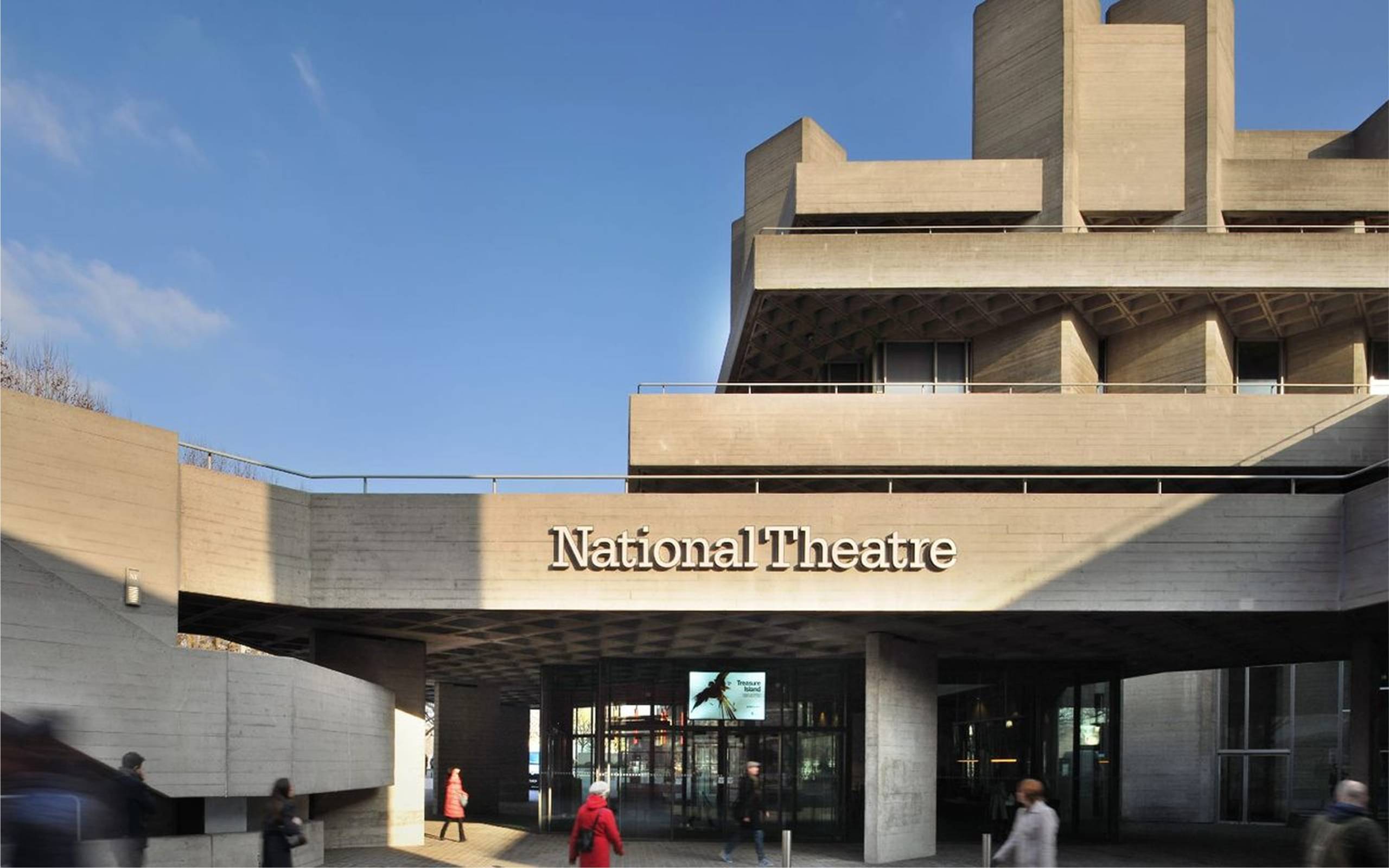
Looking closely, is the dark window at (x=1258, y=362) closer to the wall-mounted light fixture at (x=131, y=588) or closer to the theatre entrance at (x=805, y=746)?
the theatre entrance at (x=805, y=746)

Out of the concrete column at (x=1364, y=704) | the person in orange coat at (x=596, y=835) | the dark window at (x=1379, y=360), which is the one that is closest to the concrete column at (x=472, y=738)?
the concrete column at (x=1364, y=704)

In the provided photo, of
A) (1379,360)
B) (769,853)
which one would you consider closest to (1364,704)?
(1379,360)

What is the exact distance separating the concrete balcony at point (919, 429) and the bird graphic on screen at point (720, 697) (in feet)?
16.3

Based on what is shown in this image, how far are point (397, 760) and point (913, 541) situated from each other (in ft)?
37.7

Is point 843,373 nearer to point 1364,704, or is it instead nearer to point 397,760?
point 1364,704

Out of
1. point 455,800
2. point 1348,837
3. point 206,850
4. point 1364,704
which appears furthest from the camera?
point 455,800

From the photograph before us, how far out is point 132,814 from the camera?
10.8 meters

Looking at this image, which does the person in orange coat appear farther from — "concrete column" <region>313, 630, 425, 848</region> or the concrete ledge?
"concrete column" <region>313, 630, 425, 848</region>

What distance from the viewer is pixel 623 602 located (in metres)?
20.0

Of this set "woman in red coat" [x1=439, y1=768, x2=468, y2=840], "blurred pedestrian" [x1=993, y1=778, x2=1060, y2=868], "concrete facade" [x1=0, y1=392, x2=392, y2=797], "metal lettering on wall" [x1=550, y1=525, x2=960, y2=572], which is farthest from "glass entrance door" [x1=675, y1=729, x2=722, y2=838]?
"blurred pedestrian" [x1=993, y1=778, x2=1060, y2=868]

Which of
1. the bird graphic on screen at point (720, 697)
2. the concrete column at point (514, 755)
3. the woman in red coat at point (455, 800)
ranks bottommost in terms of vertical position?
the concrete column at point (514, 755)

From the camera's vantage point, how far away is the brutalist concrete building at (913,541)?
17.5 metres

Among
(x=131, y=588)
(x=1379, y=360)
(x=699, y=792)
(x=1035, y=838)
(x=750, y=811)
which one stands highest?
(x=1379, y=360)

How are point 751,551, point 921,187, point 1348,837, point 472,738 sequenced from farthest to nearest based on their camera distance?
point 472,738 → point 921,187 → point 751,551 → point 1348,837
